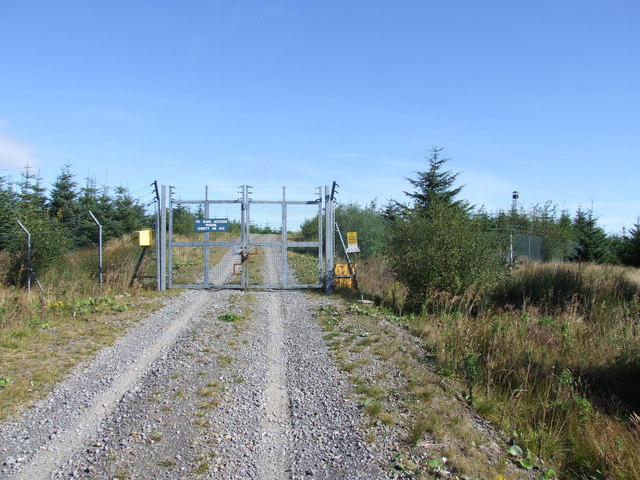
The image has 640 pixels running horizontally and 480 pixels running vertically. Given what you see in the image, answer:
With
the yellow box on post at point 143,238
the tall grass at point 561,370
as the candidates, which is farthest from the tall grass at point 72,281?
the tall grass at point 561,370

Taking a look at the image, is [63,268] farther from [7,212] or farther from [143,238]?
[7,212]

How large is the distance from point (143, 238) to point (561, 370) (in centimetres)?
1056

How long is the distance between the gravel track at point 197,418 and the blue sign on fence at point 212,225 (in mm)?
5374

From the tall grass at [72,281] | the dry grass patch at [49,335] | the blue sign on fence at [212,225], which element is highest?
the blue sign on fence at [212,225]

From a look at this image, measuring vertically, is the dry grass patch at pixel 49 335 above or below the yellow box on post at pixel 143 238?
below

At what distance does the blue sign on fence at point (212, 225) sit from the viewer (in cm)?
1347

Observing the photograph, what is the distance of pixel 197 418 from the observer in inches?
206

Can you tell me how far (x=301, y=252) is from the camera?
16281mm

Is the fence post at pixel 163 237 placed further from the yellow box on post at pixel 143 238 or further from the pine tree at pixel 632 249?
the pine tree at pixel 632 249

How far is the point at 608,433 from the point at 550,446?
101cm

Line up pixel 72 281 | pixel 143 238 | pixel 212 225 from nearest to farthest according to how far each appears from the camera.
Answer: pixel 72 281 → pixel 143 238 → pixel 212 225

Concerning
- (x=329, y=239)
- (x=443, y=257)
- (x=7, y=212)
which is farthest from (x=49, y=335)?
(x=7, y=212)

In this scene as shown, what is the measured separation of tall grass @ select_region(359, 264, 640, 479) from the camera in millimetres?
5312

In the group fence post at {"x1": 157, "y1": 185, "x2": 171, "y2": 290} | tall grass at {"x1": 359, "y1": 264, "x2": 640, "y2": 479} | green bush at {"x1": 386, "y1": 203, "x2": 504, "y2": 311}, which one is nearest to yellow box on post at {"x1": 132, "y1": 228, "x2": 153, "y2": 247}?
fence post at {"x1": 157, "y1": 185, "x2": 171, "y2": 290}
